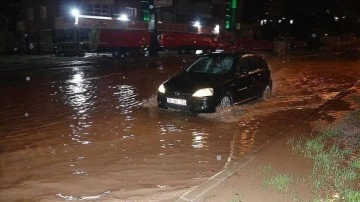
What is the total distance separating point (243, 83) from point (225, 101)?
986mm

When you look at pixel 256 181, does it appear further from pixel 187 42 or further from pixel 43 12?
pixel 43 12

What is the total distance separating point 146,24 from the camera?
35.2 meters

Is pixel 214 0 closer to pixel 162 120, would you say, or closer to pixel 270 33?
pixel 270 33

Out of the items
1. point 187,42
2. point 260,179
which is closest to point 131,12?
point 187,42

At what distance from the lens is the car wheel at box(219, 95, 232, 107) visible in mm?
9365

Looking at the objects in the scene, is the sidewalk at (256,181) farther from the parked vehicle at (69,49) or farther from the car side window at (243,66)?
the parked vehicle at (69,49)

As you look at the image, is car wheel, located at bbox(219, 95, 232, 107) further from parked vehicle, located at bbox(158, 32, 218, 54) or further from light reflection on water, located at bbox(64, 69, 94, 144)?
parked vehicle, located at bbox(158, 32, 218, 54)

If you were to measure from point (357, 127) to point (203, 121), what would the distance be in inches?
132

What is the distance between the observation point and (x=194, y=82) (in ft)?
30.5

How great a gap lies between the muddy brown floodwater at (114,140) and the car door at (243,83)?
1.27ft

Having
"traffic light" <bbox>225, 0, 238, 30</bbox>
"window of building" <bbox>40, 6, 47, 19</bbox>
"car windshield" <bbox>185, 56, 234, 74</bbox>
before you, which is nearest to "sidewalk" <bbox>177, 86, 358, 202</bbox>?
"car windshield" <bbox>185, 56, 234, 74</bbox>

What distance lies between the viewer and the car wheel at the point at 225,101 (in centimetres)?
936

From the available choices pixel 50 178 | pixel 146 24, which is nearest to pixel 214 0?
pixel 146 24

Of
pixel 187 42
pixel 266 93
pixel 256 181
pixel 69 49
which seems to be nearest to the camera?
pixel 256 181
